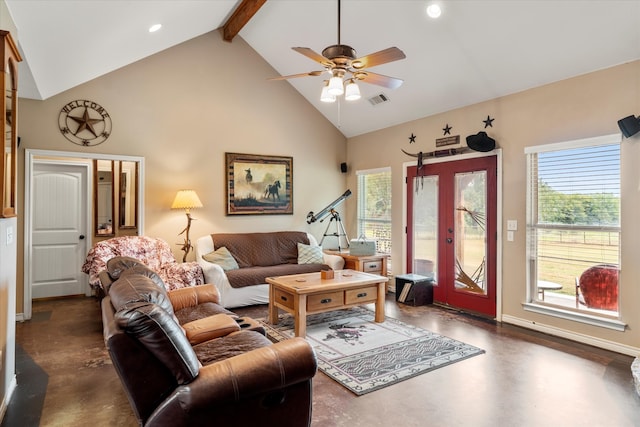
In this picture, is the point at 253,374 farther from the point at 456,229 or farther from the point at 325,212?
the point at 325,212

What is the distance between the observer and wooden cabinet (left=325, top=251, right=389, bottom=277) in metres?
5.50

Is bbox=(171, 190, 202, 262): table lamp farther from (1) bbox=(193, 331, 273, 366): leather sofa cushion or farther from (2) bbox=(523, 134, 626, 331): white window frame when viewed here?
(2) bbox=(523, 134, 626, 331): white window frame

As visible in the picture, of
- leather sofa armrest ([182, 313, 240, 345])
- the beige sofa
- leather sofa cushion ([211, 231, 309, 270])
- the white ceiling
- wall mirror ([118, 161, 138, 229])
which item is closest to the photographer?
leather sofa armrest ([182, 313, 240, 345])

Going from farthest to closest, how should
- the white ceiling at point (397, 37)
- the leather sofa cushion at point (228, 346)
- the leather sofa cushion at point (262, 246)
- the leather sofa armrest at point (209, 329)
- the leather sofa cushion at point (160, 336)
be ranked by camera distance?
1. the leather sofa cushion at point (262, 246)
2. the white ceiling at point (397, 37)
3. the leather sofa armrest at point (209, 329)
4. the leather sofa cushion at point (228, 346)
5. the leather sofa cushion at point (160, 336)

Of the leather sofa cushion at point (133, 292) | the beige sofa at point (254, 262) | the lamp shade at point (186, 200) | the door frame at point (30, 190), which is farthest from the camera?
the lamp shade at point (186, 200)

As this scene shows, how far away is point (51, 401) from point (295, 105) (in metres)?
4.99

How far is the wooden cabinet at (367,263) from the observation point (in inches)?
217

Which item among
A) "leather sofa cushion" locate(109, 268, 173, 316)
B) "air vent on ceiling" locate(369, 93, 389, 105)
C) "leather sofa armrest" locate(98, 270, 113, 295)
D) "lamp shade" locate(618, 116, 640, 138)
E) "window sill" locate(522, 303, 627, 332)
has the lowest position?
"window sill" locate(522, 303, 627, 332)

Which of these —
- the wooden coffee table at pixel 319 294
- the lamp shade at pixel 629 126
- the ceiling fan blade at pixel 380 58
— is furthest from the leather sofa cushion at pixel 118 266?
the lamp shade at pixel 629 126

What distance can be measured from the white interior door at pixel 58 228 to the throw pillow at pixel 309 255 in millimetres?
3145

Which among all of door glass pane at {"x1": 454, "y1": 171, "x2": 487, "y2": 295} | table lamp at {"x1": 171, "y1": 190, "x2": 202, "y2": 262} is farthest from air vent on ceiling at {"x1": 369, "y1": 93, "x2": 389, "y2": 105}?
table lamp at {"x1": 171, "y1": 190, "x2": 202, "y2": 262}

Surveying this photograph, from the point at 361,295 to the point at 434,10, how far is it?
2.98 meters

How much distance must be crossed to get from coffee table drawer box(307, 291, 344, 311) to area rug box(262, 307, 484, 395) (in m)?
0.29

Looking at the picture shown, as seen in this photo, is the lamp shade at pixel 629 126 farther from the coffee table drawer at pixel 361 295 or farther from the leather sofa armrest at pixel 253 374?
the leather sofa armrest at pixel 253 374
